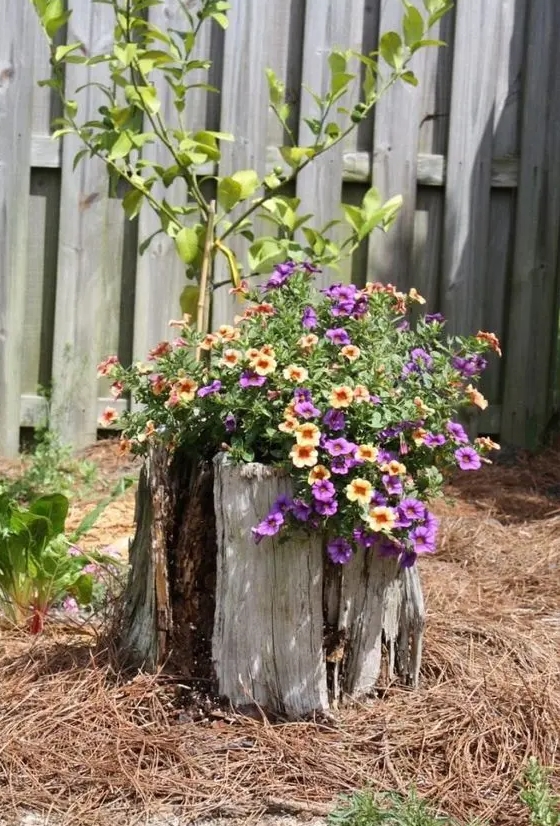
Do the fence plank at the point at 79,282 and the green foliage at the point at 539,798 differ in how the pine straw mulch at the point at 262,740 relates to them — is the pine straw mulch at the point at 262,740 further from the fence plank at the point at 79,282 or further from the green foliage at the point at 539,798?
the fence plank at the point at 79,282

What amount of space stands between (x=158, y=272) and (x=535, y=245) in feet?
5.71

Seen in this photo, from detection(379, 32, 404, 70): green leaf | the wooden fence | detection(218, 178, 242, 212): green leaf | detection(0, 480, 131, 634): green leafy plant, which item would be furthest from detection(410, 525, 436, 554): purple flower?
the wooden fence

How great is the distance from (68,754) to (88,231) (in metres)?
2.98

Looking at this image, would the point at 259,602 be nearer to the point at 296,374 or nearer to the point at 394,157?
the point at 296,374

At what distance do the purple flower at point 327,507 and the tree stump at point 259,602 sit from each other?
4.5 inches

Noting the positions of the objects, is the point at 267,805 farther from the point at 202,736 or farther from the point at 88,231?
the point at 88,231

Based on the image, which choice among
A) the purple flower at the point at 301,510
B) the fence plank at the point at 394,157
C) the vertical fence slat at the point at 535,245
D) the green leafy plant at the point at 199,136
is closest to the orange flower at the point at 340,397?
the purple flower at the point at 301,510

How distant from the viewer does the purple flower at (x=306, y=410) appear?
247 cm

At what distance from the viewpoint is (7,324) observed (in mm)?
5000

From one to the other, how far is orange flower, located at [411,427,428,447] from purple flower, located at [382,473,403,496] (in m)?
0.13

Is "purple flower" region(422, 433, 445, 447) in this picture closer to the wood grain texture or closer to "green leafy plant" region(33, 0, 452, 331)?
the wood grain texture

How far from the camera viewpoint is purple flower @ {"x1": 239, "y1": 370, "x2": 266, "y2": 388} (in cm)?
254

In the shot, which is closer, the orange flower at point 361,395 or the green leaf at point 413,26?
the orange flower at point 361,395

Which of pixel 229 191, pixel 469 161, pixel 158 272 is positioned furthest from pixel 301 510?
pixel 469 161
